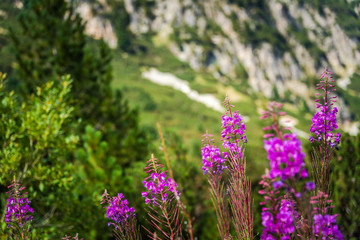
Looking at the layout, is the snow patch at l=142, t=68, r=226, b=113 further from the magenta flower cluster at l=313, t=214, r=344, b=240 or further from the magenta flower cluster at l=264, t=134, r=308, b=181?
the magenta flower cluster at l=264, t=134, r=308, b=181

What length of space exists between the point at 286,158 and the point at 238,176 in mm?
1672

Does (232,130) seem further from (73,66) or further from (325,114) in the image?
(73,66)

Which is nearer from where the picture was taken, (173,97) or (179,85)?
(173,97)

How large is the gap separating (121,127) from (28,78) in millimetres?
5328

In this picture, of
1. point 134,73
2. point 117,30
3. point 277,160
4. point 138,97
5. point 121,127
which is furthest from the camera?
point 117,30

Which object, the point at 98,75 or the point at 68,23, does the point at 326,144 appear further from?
the point at 68,23

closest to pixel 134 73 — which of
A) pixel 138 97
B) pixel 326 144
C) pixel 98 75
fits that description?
pixel 138 97

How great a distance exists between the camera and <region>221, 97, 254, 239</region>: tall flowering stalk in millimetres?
3070

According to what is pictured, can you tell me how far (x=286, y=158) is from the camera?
1603 millimetres

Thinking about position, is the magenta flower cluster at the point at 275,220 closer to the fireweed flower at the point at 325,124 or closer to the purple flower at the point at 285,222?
the purple flower at the point at 285,222

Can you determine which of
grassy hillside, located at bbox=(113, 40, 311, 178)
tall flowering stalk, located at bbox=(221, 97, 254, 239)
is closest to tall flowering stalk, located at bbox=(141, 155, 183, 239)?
tall flowering stalk, located at bbox=(221, 97, 254, 239)

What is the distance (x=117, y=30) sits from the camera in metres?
172

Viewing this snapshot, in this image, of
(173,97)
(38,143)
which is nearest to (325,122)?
(38,143)

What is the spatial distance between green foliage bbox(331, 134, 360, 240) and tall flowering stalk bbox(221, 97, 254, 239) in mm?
6770
